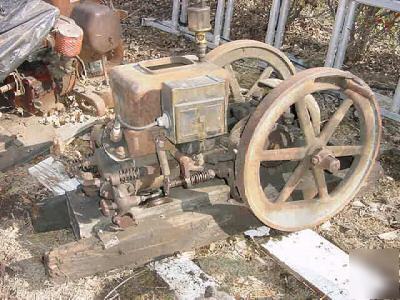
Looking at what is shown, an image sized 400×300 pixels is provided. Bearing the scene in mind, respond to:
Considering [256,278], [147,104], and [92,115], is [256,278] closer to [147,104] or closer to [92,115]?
[147,104]

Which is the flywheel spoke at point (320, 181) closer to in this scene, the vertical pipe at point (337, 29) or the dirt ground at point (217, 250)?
the dirt ground at point (217, 250)

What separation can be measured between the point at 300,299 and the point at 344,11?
331cm

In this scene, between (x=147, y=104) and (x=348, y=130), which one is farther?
(x=348, y=130)

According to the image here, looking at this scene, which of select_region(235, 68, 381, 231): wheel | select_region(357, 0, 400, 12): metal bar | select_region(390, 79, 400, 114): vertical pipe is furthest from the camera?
select_region(390, 79, 400, 114): vertical pipe

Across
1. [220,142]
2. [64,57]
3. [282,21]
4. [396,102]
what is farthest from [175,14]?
[220,142]

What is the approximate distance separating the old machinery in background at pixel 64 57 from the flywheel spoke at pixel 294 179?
2308 mm

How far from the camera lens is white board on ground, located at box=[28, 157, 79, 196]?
3.67 m

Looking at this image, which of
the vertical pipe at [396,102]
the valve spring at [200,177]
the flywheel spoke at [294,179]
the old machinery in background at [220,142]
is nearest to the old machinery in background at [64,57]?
the old machinery in background at [220,142]

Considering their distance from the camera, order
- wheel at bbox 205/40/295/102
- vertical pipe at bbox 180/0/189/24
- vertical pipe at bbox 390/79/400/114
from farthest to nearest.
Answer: vertical pipe at bbox 180/0/189/24, vertical pipe at bbox 390/79/400/114, wheel at bbox 205/40/295/102

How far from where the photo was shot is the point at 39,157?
13.6 ft

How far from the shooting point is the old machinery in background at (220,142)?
2.69 metres

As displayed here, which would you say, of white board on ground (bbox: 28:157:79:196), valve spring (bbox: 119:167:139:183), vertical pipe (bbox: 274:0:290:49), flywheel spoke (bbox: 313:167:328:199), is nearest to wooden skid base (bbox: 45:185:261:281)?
valve spring (bbox: 119:167:139:183)

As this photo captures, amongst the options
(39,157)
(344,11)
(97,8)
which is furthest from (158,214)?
(344,11)

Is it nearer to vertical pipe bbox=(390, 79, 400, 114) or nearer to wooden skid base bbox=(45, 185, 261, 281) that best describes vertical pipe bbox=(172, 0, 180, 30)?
vertical pipe bbox=(390, 79, 400, 114)
